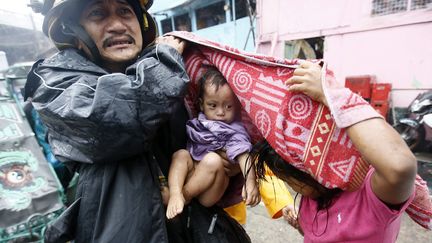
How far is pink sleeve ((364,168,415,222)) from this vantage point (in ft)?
3.04

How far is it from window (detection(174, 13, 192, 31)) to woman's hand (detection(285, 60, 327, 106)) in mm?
13359

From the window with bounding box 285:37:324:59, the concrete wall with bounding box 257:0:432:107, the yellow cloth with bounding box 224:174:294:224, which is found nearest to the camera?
the yellow cloth with bounding box 224:174:294:224

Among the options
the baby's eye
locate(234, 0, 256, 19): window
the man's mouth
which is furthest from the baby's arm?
locate(234, 0, 256, 19): window

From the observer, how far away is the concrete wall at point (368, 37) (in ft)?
19.0

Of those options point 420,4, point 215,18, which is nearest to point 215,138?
point 420,4

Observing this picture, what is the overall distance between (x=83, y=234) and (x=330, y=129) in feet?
3.72

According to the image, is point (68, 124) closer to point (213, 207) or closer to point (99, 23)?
point (99, 23)

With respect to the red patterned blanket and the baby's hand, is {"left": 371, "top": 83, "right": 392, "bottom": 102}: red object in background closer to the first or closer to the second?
the red patterned blanket

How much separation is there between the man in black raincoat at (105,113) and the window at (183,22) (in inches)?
505

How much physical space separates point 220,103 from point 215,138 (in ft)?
0.68

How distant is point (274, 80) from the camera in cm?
110

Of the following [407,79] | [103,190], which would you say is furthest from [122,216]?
[407,79]

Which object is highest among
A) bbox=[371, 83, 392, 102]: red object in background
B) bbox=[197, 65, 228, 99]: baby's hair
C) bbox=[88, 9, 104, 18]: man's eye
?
bbox=[88, 9, 104, 18]: man's eye

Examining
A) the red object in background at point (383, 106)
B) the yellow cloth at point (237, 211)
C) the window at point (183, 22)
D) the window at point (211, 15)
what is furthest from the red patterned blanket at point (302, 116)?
the window at point (183, 22)
